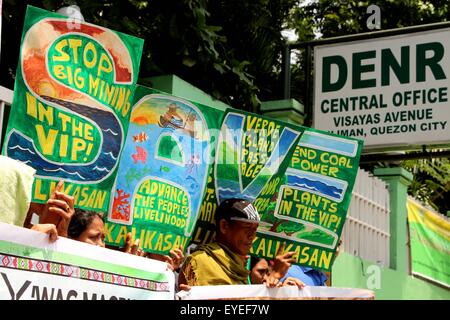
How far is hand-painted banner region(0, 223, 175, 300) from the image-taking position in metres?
3.52

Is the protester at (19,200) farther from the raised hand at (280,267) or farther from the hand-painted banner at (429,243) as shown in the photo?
the hand-painted banner at (429,243)

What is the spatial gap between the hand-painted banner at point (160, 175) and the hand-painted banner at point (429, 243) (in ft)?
20.7

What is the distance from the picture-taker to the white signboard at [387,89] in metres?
7.99

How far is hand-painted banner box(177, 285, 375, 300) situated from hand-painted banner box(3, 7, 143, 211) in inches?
22.8

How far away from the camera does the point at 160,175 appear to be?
502cm

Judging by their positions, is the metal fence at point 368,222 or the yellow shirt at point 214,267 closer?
the yellow shirt at point 214,267

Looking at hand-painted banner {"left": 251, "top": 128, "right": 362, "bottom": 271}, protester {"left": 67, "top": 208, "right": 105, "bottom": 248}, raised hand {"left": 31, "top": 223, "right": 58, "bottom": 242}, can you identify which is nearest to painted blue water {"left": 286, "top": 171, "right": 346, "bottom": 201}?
hand-painted banner {"left": 251, "top": 128, "right": 362, "bottom": 271}

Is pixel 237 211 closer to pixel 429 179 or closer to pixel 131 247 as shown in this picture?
pixel 131 247

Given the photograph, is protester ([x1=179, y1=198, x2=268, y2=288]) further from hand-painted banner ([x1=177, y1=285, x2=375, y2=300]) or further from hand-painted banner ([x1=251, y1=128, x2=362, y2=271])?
hand-painted banner ([x1=251, y1=128, x2=362, y2=271])

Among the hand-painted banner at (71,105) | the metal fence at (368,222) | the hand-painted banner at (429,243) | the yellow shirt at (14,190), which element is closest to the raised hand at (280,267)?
the hand-painted banner at (71,105)

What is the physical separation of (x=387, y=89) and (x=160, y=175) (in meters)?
3.55

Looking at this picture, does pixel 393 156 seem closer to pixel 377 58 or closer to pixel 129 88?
pixel 377 58

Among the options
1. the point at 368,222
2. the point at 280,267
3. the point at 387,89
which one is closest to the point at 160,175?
the point at 280,267
